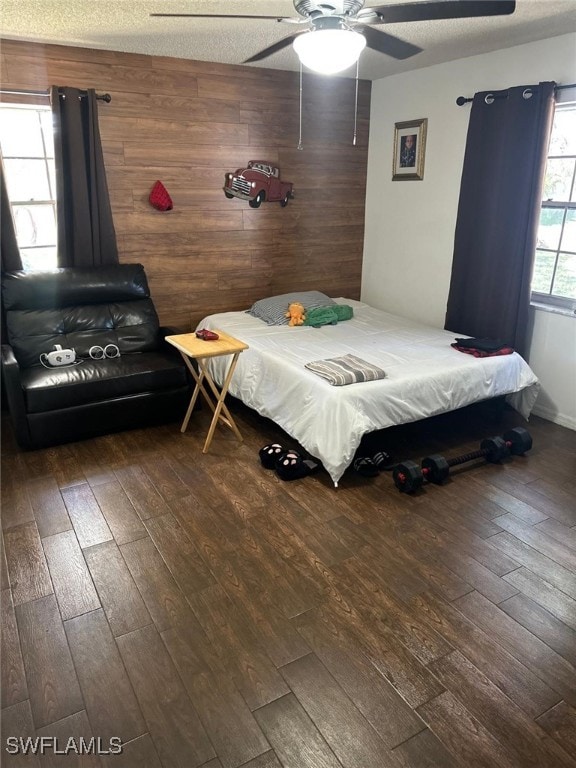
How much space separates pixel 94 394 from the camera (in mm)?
3434

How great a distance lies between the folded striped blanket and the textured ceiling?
1.92 meters

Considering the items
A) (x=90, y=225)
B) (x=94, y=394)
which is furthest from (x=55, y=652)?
(x=90, y=225)

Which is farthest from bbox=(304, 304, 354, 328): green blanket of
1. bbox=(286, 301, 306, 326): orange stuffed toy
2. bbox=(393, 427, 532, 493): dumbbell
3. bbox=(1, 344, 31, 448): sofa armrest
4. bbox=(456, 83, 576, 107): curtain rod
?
bbox=(1, 344, 31, 448): sofa armrest

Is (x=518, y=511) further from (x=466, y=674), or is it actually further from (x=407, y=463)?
(x=466, y=674)

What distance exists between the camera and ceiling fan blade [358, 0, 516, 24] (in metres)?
2.06

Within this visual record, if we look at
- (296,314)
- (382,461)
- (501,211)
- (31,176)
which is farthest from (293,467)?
(31,176)

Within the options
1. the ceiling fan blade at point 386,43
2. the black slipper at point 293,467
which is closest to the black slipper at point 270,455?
the black slipper at point 293,467

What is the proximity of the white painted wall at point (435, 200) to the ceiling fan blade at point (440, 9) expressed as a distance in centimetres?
165

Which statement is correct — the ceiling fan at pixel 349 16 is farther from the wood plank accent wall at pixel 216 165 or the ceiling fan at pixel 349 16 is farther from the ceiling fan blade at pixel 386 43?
the wood plank accent wall at pixel 216 165

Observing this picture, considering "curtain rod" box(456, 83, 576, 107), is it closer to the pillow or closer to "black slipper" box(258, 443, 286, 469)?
the pillow

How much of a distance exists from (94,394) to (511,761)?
2866 mm

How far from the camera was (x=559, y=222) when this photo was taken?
3.72 m

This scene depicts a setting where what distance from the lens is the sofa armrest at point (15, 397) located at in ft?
10.3

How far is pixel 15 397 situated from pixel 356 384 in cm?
203
